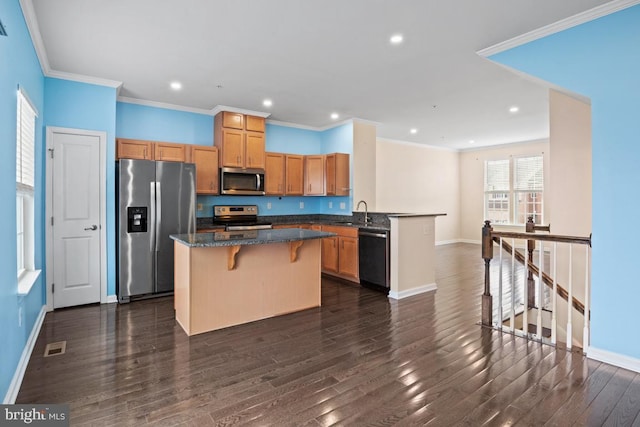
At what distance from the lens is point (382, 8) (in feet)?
8.78

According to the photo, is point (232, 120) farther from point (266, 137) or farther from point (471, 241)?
point (471, 241)

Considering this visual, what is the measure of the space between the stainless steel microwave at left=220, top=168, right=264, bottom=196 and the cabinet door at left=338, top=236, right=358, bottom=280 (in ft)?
5.48

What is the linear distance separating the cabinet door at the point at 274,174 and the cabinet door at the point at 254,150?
22 cm

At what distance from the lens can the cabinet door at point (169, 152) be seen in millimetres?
5008

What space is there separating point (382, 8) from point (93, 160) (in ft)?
12.5

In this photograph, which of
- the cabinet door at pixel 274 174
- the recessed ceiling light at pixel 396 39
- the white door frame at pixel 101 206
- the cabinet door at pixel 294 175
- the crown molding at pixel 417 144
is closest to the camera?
the recessed ceiling light at pixel 396 39

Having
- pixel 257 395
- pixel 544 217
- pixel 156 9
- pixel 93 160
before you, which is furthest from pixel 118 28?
pixel 544 217

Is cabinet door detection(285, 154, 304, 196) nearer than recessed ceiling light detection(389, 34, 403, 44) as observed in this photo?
No

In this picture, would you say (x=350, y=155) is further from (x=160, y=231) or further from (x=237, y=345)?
(x=237, y=345)

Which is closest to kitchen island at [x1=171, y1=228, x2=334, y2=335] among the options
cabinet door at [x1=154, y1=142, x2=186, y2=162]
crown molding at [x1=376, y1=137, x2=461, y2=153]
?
cabinet door at [x1=154, y1=142, x2=186, y2=162]

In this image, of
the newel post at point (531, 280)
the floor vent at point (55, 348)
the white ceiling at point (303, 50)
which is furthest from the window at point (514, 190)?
the floor vent at point (55, 348)

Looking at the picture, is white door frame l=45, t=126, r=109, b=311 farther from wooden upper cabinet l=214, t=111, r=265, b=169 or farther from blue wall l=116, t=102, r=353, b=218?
wooden upper cabinet l=214, t=111, r=265, b=169

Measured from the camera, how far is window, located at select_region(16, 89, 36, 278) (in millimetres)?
2814

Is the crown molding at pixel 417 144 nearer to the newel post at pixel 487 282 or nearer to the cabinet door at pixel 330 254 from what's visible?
the cabinet door at pixel 330 254
